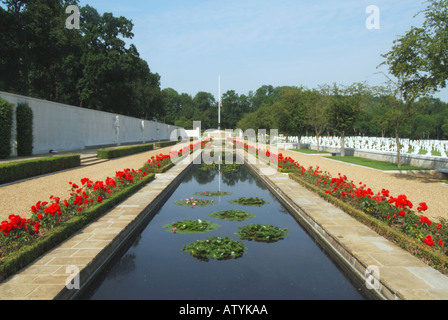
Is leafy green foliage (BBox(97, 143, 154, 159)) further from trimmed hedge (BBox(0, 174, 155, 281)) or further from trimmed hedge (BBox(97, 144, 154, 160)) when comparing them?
trimmed hedge (BBox(0, 174, 155, 281))

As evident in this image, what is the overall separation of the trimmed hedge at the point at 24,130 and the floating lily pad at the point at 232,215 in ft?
44.1

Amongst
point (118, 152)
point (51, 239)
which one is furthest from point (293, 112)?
point (51, 239)

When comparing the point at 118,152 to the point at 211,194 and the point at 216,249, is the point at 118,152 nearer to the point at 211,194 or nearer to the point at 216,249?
the point at 211,194

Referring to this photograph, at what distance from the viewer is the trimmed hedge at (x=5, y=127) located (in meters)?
14.2

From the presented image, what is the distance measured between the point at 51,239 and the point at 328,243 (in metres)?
4.72

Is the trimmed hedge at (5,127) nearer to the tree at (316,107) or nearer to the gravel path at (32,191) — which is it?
the gravel path at (32,191)

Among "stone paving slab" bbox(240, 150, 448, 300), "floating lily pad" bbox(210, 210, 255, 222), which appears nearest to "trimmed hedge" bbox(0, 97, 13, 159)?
"floating lily pad" bbox(210, 210, 255, 222)

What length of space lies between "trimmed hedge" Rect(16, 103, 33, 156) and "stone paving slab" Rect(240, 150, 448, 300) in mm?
15130

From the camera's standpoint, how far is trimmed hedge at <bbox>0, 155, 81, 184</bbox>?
996cm
